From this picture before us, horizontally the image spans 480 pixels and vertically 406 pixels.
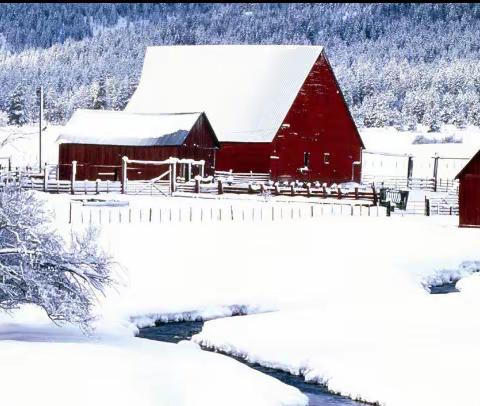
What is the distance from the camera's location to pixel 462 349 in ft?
61.3

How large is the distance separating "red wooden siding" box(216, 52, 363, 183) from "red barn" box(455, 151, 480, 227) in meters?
16.9

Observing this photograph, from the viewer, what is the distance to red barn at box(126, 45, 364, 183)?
5691 centimetres

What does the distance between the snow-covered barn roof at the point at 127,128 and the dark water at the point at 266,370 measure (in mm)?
27907

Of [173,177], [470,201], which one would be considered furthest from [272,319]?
[173,177]

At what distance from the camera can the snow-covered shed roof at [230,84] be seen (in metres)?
58.1

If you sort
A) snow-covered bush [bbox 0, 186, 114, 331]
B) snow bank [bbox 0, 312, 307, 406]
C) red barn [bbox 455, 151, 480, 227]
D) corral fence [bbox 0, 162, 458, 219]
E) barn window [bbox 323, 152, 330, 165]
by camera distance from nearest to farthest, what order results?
snow bank [bbox 0, 312, 307, 406] → snow-covered bush [bbox 0, 186, 114, 331] → red barn [bbox 455, 151, 480, 227] → corral fence [bbox 0, 162, 458, 219] → barn window [bbox 323, 152, 330, 165]

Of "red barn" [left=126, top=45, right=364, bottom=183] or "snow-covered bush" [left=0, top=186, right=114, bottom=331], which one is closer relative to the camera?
"snow-covered bush" [left=0, top=186, right=114, bottom=331]

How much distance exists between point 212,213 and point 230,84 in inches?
990

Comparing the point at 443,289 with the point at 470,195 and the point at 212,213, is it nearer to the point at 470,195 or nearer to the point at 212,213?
the point at 212,213

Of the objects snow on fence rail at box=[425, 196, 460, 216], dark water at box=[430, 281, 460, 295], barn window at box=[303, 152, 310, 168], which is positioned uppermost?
barn window at box=[303, 152, 310, 168]

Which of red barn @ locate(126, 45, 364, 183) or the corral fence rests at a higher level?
red barn @ locate(126, 45, 364, 183)

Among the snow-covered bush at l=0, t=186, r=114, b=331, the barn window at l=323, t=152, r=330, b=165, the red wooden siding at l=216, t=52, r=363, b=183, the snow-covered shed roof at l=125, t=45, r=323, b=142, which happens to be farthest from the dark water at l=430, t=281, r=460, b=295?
the barn window at l=323, t=152, r=330, b=165

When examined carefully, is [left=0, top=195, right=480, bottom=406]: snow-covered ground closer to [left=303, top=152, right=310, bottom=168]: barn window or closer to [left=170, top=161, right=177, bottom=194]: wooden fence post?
[left=170, top=161, right=177, bottom=194]: wooden fence post

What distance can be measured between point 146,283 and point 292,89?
33.8 m
